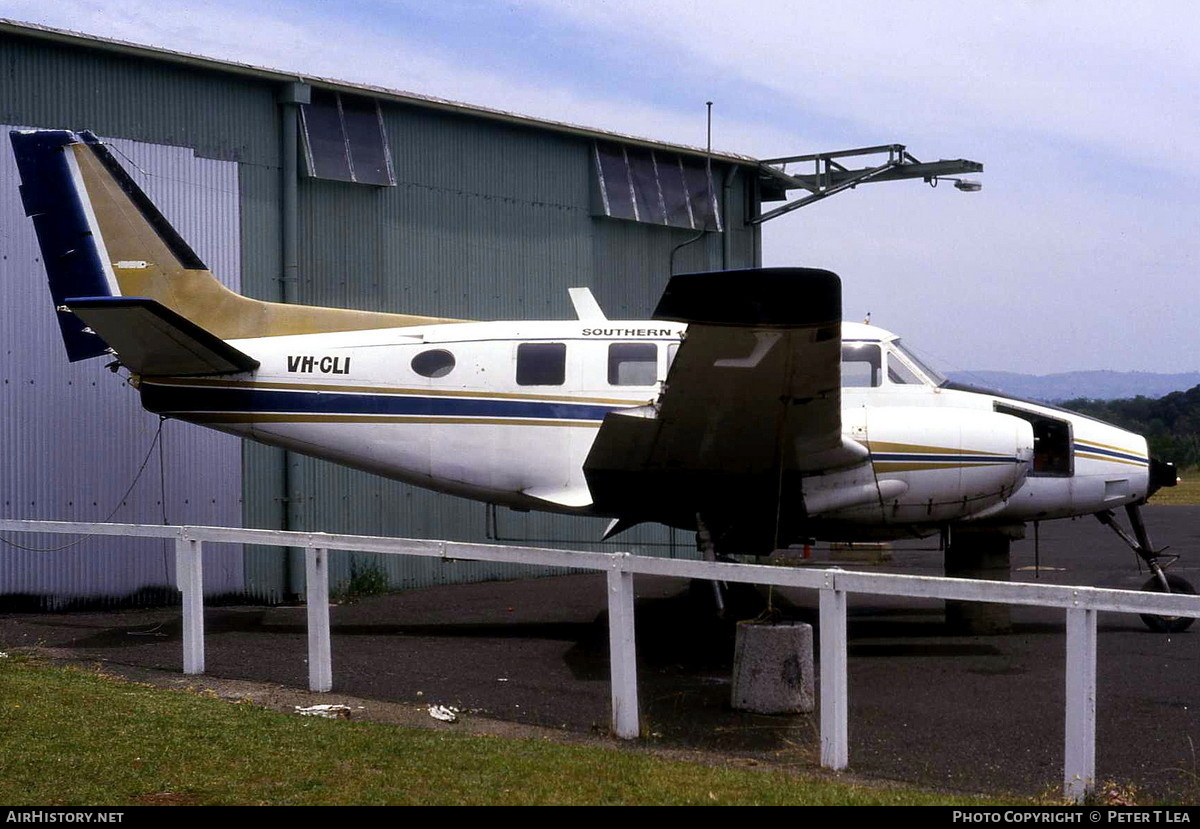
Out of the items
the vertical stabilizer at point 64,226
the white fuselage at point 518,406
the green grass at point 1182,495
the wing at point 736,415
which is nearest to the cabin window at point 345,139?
the vertical stabilizer at point 64,226

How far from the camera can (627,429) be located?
10.6 meters

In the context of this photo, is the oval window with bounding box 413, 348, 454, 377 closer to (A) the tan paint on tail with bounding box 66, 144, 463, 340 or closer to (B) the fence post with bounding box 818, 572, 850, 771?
(A) the tan paint on tail with bounding box 66, 144, 463, 340

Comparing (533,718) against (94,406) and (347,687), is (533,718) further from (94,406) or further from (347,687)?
(94,406)

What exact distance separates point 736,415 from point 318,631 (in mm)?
3954

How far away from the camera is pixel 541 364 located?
12.6m

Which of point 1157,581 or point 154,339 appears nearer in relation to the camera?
point 154,339

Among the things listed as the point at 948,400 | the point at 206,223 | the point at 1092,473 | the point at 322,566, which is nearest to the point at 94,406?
the point at 206,223

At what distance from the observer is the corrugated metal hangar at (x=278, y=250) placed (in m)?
14.1

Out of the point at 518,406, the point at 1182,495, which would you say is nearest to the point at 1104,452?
the point at 518,406

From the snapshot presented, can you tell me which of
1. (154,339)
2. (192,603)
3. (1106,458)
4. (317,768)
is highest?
(154,339)

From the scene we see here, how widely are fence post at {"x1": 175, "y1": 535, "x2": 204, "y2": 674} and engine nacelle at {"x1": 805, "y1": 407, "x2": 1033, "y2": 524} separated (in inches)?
227

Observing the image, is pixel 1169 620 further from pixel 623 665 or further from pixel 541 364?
pixel 623 665

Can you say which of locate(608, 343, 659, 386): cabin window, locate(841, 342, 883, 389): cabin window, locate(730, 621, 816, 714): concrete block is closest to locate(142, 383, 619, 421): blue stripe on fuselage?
locate(608, 343, 659, 386): cabin window

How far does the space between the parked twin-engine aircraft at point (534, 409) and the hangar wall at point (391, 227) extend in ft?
5.63
